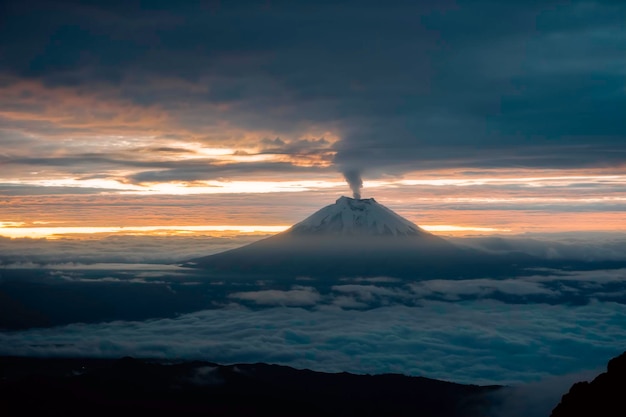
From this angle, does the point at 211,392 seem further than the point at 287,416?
Yes

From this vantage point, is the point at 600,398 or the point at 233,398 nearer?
the point at 600,398

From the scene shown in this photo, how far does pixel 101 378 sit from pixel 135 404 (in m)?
26.0

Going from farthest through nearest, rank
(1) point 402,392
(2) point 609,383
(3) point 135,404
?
(1) point 402,392
(3) point 135,404
(2) point 609,383

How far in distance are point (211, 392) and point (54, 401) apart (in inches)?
1490

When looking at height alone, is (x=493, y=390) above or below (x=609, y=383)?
below

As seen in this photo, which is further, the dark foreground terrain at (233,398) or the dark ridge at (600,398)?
the dark foreground terrain at (233,398)

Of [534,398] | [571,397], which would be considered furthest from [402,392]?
[571,397]

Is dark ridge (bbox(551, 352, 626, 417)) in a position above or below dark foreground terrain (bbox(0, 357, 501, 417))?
above

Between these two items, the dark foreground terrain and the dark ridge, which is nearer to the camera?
the dark ridge

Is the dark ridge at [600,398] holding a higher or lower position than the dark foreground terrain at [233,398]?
higher

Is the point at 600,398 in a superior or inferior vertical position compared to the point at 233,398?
superior

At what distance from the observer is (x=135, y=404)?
582ft

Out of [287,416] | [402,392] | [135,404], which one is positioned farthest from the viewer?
[402,392]

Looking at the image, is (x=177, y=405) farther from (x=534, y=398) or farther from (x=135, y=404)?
(x=534, y=398)
